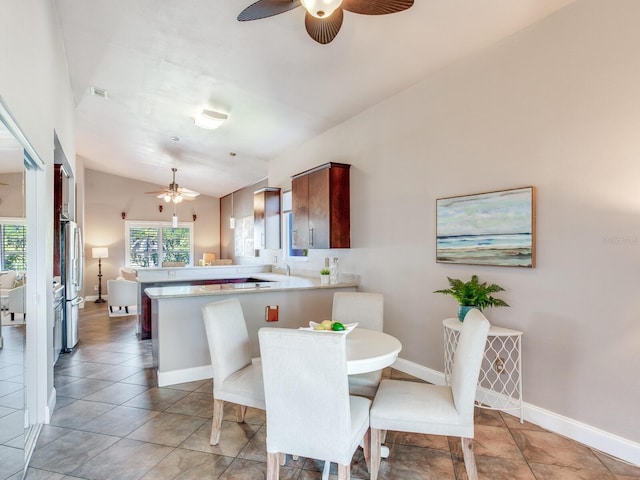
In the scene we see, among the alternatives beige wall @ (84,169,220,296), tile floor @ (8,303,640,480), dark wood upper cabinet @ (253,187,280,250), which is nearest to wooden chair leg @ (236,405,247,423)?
tile floor @ (8,303,640,480)

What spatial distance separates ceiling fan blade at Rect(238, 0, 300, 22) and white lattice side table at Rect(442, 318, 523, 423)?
2391mm

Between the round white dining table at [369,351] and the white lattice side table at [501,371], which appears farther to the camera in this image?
the white lattice side table at [501,371]

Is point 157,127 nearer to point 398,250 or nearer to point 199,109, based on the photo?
point 199,109

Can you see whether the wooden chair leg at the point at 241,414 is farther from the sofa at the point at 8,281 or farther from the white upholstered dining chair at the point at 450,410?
the sofa at the point at 8,281

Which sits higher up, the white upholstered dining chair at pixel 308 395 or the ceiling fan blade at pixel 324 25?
the ceiling fan blade at pixel 324 25

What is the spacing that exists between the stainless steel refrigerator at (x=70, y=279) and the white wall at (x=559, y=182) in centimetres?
401

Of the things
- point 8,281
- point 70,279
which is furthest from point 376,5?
point 70,279

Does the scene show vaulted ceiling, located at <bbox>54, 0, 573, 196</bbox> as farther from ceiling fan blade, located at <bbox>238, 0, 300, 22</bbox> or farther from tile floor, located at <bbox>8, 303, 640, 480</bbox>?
tile floor, located at <bbox>8, 303, 640, 480</bbox>

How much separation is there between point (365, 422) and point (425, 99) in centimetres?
288

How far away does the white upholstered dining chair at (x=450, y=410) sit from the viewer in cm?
196

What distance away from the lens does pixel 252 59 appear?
10.9 ft

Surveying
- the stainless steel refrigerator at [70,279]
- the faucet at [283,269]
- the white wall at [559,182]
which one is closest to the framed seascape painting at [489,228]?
the white wall at [559,182]

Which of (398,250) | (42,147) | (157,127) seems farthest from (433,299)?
(157,127)

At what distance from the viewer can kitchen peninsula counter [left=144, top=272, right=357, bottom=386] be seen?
352 cm
